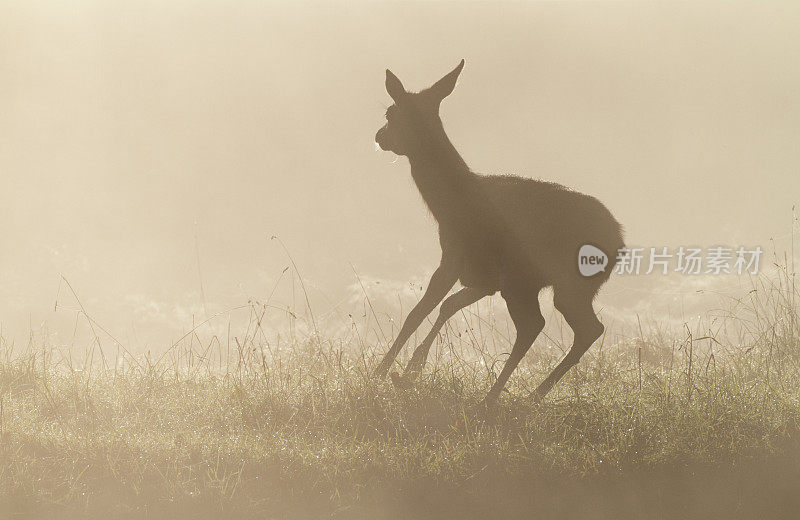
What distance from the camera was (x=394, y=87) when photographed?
5.89m

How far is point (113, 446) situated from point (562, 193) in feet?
11.6

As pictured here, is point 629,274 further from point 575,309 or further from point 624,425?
point 624,425

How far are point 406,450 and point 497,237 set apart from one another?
1772 mm

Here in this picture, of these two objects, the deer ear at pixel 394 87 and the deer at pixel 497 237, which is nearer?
the deer at pixel 497 237

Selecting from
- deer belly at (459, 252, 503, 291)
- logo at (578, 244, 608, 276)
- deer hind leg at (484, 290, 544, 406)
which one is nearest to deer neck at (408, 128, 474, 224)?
deer belly at (459, 252, 503, 291)

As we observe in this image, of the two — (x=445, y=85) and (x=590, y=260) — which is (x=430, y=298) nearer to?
(x=590, y=260)

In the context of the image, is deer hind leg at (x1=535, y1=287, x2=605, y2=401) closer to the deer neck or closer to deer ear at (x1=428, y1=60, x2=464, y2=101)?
the deer neck

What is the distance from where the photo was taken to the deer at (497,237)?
5496 millimetres

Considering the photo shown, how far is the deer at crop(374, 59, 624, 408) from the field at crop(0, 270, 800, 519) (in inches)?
17.1

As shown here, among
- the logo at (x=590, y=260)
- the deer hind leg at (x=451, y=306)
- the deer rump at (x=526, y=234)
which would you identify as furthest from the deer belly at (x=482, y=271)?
the logo at (x=590, y=260)

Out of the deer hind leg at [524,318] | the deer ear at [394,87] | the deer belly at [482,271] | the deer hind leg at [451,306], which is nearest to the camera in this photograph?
the deer hind leg at [524,318]

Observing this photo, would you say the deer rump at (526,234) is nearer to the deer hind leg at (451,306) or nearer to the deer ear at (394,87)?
the deer hind leg at (451,306)

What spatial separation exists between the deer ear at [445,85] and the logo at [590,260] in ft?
5.33

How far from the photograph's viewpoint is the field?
4457mm
